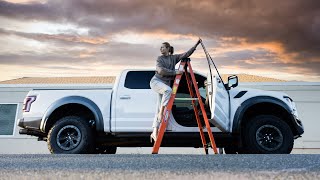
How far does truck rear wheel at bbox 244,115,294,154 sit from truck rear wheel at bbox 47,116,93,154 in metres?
3.04

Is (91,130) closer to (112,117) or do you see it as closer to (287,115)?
(112,117)

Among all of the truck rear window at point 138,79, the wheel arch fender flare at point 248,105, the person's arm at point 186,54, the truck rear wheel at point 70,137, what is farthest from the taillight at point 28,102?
the wheel arch fender flare at point 248,105

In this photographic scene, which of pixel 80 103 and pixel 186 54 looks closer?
pixel 186 54

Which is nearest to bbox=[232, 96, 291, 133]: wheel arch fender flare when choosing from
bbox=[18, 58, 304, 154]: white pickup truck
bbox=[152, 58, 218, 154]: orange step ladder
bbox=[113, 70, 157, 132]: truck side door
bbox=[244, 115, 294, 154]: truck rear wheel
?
bbox=[18, 58, 304, 154]: white pickup truck

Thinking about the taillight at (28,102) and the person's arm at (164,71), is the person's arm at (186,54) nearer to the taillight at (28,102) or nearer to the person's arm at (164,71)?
the person's arm at (164,71)

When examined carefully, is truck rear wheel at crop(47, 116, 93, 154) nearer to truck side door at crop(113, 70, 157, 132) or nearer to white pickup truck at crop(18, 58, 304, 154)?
white pickup truck at crop(18, 58, 304, 154)

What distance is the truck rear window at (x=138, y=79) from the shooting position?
10539 mm

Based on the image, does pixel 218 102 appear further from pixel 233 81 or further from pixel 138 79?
pixel 138 79

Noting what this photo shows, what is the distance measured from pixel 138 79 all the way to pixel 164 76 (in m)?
0.97

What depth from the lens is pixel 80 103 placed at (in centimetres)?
1035

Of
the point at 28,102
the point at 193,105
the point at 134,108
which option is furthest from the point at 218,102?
the point at 28,102

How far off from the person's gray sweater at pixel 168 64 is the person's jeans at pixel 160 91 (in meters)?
0.11

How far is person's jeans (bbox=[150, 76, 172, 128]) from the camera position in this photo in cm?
939

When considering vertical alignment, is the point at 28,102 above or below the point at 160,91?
below
